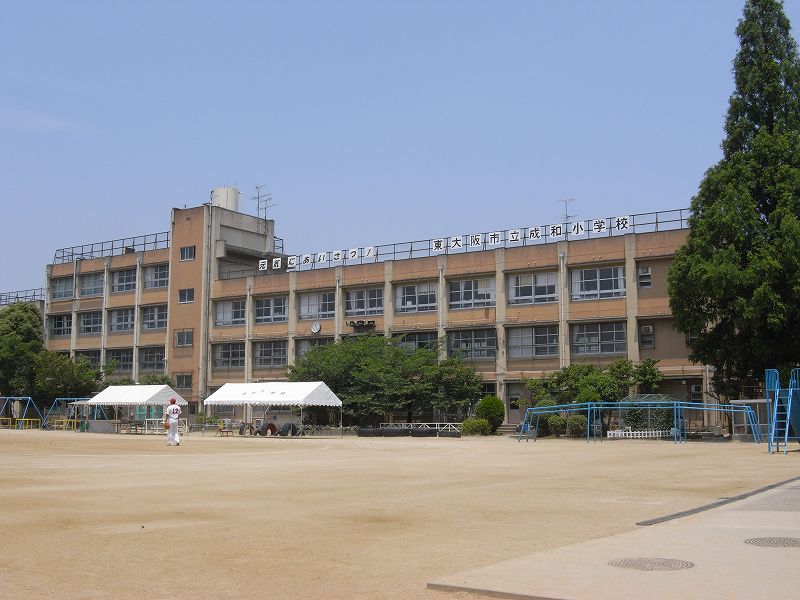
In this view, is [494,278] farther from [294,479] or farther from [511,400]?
[294,479]

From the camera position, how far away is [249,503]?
1447 centimetres

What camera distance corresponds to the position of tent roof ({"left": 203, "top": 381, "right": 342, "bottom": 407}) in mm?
55656

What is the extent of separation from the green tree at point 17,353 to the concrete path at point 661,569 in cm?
7753

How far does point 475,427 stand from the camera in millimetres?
56969

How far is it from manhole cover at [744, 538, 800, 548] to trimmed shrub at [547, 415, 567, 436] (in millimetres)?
42131

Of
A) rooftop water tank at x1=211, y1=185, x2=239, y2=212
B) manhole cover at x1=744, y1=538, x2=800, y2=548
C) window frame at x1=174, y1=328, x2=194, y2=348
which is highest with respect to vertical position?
rooftop water tank at x1=211, y1=185, x2=239, y2=212

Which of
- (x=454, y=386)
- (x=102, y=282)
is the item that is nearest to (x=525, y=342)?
(x=454, y=386)

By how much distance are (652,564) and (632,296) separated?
52.1 meters

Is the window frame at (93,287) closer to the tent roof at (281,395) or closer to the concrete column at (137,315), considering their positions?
the concrete column at (137,315)

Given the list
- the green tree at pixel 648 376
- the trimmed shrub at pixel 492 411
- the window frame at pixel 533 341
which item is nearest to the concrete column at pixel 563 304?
the window frame at pixel 533 341

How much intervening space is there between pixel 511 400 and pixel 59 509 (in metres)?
52.2

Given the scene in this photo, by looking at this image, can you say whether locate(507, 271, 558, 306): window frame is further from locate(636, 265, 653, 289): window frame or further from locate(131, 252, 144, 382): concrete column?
locate(131, 252, 144, 382): concrete column

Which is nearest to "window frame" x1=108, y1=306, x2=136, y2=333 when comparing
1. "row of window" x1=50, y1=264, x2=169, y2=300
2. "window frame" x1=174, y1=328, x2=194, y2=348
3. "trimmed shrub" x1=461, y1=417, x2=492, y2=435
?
"row of window" x1=50, y1=264, x2=169, y2=300

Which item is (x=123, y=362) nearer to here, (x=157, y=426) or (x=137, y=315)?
(x=137, y=315)
